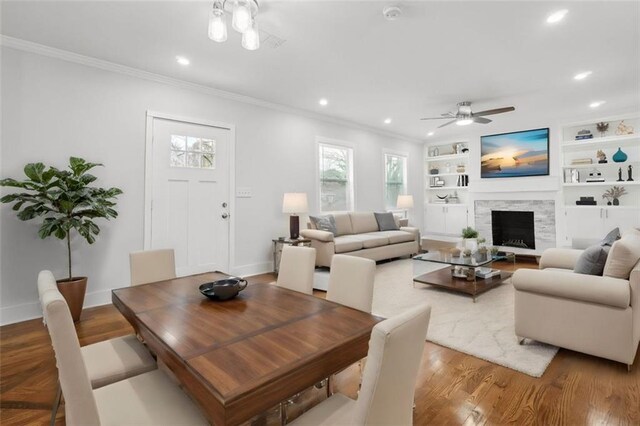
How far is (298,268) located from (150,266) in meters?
1.14

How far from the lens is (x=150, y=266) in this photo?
2.31m

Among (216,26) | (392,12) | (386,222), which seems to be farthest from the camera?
(386,222)

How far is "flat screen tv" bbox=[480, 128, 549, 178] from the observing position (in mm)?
6301

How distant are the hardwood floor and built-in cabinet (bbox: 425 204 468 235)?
5323 mm

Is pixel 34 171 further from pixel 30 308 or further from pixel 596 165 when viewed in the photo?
pixel 596 165

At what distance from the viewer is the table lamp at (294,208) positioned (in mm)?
4875

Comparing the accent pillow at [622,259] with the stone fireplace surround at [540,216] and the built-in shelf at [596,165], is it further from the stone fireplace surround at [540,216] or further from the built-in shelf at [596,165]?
the built-in shelf at [596,165]

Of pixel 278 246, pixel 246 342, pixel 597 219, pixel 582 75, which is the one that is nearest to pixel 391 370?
pixel 246 342

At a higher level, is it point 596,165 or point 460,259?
point 596,165

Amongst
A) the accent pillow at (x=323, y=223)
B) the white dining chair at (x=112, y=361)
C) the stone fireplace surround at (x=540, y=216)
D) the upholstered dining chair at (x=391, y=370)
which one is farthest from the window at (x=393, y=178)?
the upholstered dining chair at (x=391, y=370)

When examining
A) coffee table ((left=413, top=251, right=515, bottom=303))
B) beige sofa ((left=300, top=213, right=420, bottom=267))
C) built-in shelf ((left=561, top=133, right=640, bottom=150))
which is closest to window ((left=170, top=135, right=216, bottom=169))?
beige sofa ((left=300, top=213, right=420, bottom=267))

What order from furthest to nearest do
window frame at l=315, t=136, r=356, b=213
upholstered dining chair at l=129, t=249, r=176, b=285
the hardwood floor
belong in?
window frame at l=315, t=136, r=356, b=213 < upholstered dining chair at l=129, t=249, r=176, b=285 < the hardwood floor

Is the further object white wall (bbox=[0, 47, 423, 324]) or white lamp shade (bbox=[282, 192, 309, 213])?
white lamp shade (bbox=[282, 192, 309, 213])

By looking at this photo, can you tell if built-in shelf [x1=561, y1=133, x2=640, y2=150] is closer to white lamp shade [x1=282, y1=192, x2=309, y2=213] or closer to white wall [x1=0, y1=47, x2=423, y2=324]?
white lamp shade [x1=282, y1=192, x2=309, y2=213]
